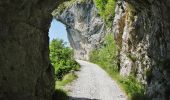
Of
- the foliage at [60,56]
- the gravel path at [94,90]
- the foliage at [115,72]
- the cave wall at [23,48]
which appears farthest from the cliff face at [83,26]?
the cave wall at [23,48]

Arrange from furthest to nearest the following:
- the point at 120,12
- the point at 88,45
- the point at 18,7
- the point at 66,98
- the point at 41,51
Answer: the point at 88,45
the point at 120,12
the point at 66,98
the point at 41,51
the point at 18,7

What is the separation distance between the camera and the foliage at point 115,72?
25487 millimetres

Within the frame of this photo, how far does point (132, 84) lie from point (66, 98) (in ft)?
21.4

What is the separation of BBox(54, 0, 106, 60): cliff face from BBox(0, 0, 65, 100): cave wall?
43191 mm

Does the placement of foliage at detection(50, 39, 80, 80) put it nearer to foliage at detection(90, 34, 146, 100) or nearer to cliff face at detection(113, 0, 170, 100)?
foliage at detection(90, 34, 146, 100)

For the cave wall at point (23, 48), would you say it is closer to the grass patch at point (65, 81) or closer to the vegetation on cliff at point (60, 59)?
the grass patch at point (65, 81)

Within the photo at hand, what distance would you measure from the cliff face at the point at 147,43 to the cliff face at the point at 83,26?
26.6 metres

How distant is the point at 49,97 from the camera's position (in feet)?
72.9

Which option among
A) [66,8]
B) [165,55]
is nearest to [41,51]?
[165,55]

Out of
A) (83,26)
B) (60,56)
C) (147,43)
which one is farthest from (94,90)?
(83,26)

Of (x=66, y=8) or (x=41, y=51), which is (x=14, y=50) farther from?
(x=66, y=8)

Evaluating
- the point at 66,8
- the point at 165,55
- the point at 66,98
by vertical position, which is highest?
the point at 66,8

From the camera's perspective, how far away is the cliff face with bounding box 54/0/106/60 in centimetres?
6650

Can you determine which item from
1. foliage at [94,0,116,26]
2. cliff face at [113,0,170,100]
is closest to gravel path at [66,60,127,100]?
cliff face at [113,0,170,100]
